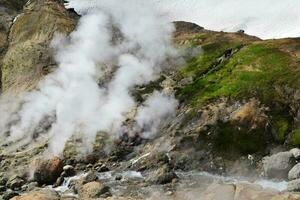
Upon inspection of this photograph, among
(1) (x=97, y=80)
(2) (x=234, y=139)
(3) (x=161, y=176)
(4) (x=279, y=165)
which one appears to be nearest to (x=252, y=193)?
(4) (x=279, y=165)

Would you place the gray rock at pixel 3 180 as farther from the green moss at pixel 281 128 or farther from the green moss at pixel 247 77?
the green moss at pixel 281 128

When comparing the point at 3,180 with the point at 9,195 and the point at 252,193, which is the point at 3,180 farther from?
the point at 252,193

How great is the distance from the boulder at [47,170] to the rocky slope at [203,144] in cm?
7

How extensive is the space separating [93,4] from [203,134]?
52227mm

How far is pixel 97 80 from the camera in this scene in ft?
168

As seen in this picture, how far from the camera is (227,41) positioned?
2180 inches

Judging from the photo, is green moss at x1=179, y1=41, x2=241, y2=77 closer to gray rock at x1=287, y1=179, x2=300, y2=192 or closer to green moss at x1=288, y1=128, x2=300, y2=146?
green moss at x1=288, y1=128, x2=300, y2=146

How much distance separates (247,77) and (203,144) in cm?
764

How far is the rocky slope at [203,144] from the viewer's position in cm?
3575

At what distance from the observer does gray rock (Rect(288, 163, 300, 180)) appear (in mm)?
34031

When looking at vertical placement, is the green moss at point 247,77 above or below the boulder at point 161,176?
above

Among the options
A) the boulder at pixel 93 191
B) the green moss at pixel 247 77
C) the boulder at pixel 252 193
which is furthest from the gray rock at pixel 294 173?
the boulder at pixel 93 191

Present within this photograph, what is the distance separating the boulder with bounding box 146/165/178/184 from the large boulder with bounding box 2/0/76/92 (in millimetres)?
22926

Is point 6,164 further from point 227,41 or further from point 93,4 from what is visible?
point 93,4
